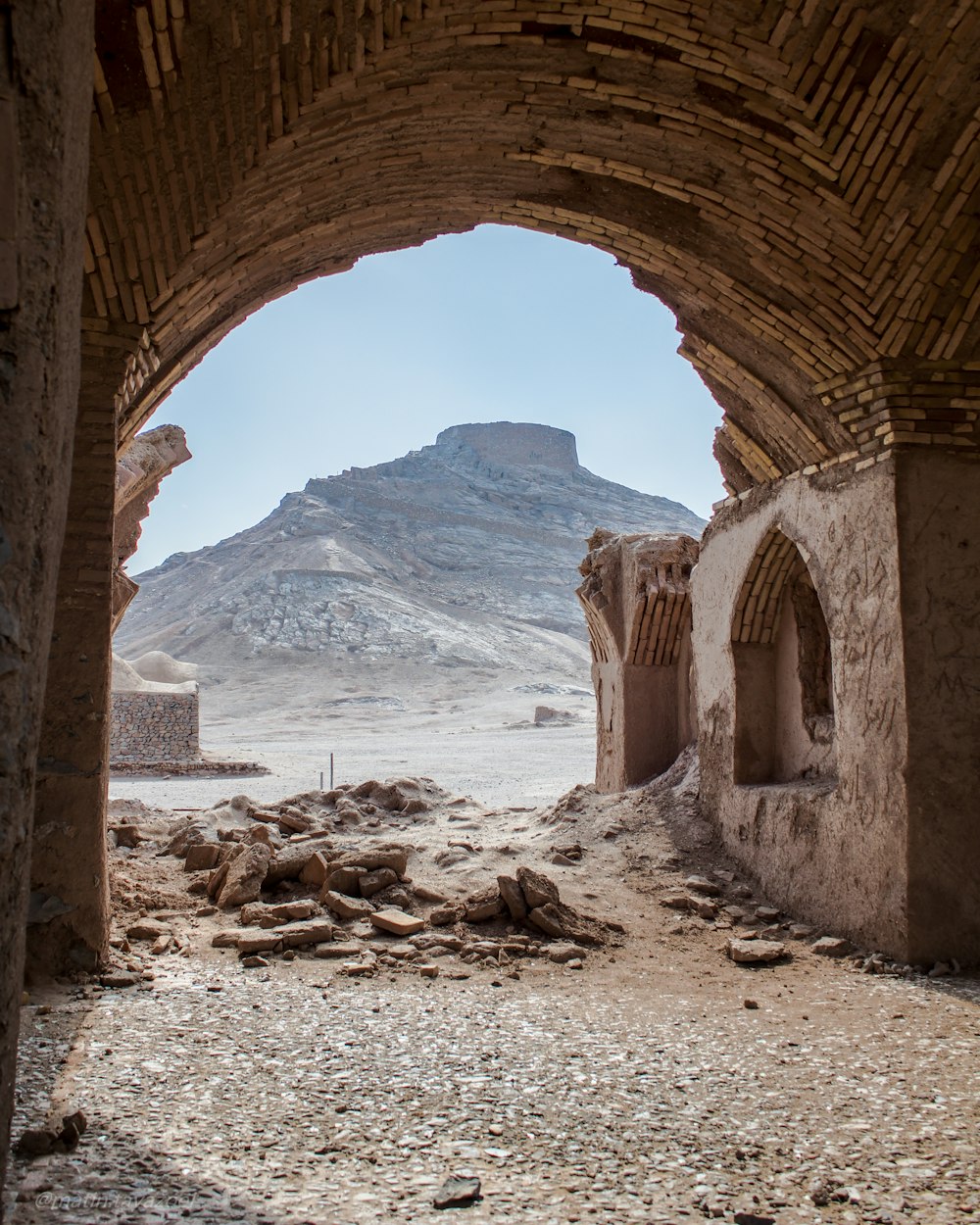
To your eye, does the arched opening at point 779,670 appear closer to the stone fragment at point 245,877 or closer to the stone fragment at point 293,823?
the stone fragment at point 245,877

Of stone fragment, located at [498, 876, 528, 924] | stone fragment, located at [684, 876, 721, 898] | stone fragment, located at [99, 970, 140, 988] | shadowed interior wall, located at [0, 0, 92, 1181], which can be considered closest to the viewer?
shadowed interior wall, located at [0, 0, 92, 1181]

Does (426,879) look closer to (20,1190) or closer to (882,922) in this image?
(882,922)

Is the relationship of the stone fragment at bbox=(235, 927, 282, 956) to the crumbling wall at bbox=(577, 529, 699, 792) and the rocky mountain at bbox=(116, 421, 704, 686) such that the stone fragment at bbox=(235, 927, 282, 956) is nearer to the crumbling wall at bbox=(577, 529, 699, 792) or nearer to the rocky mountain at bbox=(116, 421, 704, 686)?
the crumbling wall at bbox=(577, 529, 699, 792)

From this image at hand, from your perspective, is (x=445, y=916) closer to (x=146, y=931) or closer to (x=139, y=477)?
(x=146, y=931)

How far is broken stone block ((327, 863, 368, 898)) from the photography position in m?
6.55

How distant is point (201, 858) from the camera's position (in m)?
7.67

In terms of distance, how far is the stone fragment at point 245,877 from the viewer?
21.2 feet

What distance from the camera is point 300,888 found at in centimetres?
671

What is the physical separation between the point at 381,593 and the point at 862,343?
58987mm

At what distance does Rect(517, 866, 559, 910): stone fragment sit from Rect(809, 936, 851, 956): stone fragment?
1645 mm

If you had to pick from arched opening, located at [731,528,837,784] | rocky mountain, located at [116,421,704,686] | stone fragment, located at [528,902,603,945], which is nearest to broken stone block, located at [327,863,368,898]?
stone fragment, located at [528,902,603,945]

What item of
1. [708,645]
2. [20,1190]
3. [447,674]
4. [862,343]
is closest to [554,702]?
[447,674]

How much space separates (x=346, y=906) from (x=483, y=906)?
909mm

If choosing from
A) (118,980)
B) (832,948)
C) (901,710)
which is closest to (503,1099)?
(118,980)
